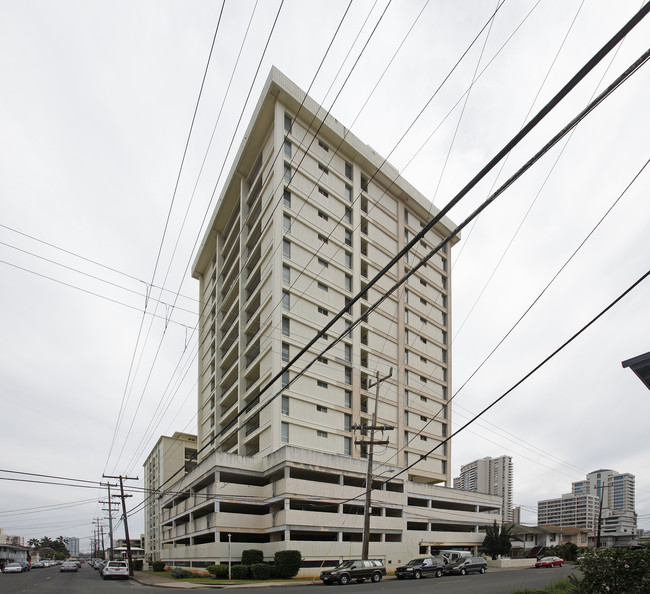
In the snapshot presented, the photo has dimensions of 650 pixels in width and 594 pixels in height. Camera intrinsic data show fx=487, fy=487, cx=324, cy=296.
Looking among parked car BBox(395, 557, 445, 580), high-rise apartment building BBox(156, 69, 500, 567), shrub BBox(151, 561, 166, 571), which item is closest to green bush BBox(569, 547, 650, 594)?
high-rise apartment building BBox(156, 69, 500, 567)

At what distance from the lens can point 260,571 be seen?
110ft

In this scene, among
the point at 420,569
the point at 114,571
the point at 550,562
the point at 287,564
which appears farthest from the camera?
the point at 550,562

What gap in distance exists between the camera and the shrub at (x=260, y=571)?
33312 millimetres

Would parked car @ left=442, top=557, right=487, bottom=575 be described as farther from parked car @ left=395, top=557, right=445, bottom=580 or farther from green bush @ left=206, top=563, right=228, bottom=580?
green bush @ left=206, top=563, right=228, bottom=580

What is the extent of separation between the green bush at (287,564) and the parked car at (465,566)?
434 inches

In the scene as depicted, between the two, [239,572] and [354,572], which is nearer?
[354,572]

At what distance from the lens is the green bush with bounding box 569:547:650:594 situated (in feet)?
33.1

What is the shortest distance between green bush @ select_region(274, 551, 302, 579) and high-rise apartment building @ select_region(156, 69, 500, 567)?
7.55ft

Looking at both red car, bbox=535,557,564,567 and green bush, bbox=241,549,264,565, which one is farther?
red car, bbox=535,557,564,567

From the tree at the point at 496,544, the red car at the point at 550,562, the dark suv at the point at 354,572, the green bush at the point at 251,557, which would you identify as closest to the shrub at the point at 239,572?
the green bush at the point at 251,557

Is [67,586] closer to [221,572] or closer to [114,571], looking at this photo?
[221,572]

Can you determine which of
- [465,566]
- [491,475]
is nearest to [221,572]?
[465,566]

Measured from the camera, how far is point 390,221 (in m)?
63.6

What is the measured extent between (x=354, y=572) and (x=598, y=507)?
121 meters
